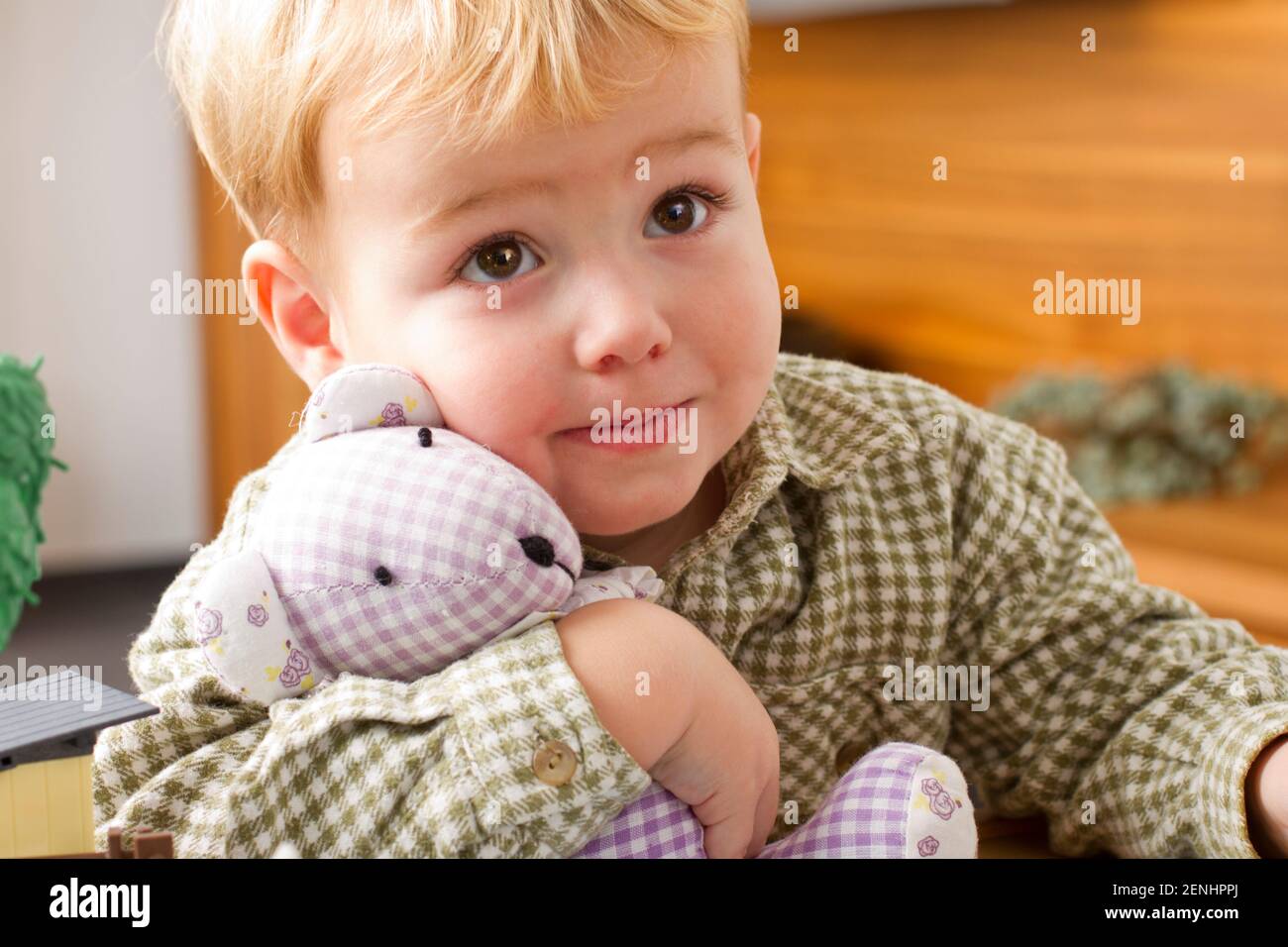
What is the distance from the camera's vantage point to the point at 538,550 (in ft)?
1.72

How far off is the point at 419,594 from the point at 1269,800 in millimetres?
345

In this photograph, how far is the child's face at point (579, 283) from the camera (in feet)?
1.86

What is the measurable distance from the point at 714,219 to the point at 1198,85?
161 cm

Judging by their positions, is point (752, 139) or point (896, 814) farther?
A: point (752, 139)

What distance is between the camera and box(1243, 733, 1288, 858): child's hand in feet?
1.90

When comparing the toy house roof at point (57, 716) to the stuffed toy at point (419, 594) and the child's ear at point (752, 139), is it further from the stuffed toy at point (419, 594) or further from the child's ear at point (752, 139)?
the child's ear at point (752, 139)

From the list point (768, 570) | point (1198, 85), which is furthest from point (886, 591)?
point (1198, 85)

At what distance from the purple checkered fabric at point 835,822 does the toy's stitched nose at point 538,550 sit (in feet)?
0.29

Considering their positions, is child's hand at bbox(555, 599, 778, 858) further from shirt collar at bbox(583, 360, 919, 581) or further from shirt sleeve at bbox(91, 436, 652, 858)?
shirt collar at bbox(583, 360, 919, 581)

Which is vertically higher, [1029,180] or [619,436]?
[1029,180]

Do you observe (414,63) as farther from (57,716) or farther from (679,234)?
(57,716)

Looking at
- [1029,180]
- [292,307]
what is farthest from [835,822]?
[1029,180]

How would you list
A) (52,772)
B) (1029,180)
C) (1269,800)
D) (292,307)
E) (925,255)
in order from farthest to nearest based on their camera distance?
(925,255), (1029,180), (292,307), (1269,800), (52,772)
